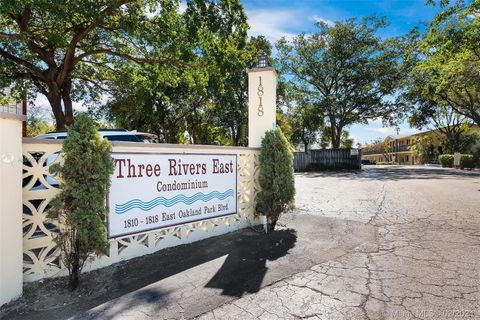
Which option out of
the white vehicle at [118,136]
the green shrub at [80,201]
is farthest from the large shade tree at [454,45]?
the green shrub at [80,201]

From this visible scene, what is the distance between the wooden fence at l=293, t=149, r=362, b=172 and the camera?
26.3m

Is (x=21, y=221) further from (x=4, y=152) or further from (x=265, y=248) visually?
(x=265, y=248)

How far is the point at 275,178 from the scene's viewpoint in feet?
19.0

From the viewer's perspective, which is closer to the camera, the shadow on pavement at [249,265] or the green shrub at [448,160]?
the shadow on pavement at [249,265]

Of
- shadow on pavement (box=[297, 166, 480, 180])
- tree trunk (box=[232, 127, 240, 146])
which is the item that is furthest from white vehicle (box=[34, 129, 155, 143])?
tree trunk (box=[232, 127, 240, 146])

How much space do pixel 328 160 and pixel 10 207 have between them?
25994mm

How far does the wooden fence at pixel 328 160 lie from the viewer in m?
26.3

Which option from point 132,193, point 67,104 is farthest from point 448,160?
point 132,193

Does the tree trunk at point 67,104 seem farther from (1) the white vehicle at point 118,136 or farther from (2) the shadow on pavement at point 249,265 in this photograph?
(2) the shadow on pavement at point 249,265

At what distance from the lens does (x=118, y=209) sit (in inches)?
154

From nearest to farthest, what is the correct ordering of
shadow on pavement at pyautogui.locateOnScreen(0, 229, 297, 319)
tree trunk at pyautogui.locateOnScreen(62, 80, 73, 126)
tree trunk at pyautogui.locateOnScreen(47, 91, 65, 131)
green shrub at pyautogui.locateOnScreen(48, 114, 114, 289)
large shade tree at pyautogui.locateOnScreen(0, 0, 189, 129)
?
1. shadow on pavement at pyautogui.locateOnScreen(0, 229, 297, 319)
2. green shrub at pyautogui.locateOnScreen(48, 114, 114, 289)
3. large shade tree at pyautogui.locateOnScreen(0, 0, 189, 129)
4. tree trunk at pyautogui.locateOnScreen(47, 91, 65, 131)
5. tree trunk at pyautogui.locateOnScreen(62, 80, 73, 126)

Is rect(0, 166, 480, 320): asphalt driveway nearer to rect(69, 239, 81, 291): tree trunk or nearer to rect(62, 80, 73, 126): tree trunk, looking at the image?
rect(69, 239, 81, 291): tree trunk

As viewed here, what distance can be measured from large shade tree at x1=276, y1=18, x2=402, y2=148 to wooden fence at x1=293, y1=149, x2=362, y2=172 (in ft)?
12.6

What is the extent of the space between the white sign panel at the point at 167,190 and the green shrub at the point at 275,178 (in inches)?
24.1
